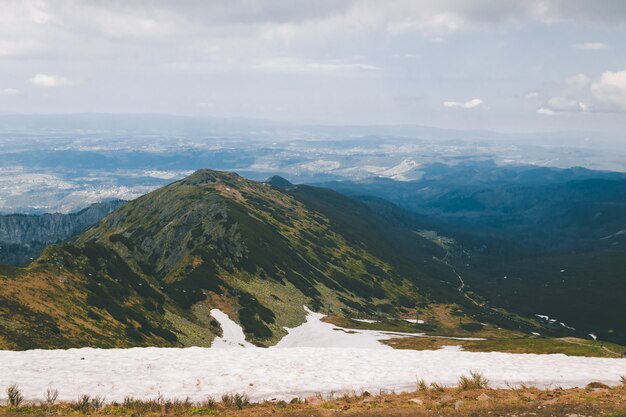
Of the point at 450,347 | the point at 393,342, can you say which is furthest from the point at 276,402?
the point at 393,342

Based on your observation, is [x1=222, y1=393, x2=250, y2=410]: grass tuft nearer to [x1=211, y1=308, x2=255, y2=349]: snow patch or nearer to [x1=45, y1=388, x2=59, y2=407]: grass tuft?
[x1=45, y1=388, x2=59, y2=407]: grass tuft

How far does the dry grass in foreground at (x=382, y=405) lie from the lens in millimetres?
21156

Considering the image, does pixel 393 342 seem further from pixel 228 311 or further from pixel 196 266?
pixel 196 266

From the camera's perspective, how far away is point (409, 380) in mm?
27766

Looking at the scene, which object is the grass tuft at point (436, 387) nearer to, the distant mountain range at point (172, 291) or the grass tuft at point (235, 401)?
the grass tuft at point (235, 401)

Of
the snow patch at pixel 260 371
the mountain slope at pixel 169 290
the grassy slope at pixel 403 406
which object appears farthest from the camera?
the mountain slope at pixel 169 290

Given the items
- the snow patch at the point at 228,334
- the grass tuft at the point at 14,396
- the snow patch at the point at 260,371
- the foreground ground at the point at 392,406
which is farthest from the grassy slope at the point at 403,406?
the snow patch at the point at 228,334

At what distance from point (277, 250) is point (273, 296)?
45.5 m

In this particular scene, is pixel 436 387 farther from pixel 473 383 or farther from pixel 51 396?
pixel 51 396

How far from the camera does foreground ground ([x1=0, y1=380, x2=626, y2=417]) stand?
21156 millimetres

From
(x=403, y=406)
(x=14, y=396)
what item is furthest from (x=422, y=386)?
(x=14, y=396)

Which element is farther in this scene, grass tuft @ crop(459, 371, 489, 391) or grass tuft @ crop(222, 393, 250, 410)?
grass tuft @ crop(459, 371, 489, 391)

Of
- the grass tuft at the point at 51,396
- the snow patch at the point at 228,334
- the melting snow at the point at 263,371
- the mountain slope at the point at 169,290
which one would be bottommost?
the snow patch at the point at 228,334

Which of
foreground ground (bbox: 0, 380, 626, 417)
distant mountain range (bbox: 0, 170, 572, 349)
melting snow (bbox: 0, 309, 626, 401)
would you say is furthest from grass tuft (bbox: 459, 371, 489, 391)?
distant mountain range (bbox: 0, 170, 572, 349)
